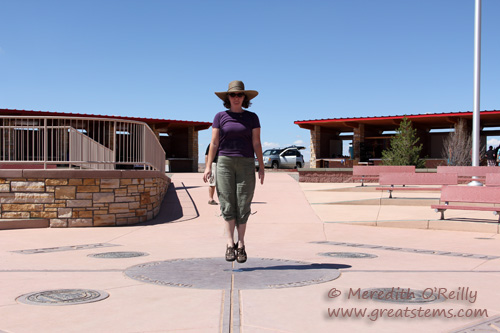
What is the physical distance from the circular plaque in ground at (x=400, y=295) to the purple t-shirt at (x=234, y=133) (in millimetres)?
2011

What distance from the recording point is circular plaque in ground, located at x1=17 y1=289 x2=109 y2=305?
14.5ft

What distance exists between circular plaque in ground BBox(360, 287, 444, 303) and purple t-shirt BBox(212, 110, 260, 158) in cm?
201

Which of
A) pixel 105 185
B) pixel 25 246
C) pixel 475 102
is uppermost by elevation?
pixel 475 102

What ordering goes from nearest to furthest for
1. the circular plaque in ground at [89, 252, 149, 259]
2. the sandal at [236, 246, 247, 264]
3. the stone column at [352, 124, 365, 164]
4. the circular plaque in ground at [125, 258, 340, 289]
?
the circular plaque in ground at [125, 258, 340, 289], the sandal at [236, 246, 247, 264], the circular plaque in ground at [89, 252, 149, 259], the stone column at [352, 124, 365, 164]

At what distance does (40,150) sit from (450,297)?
10112 mm

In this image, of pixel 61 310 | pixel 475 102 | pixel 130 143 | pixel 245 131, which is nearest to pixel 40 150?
pixel 130 143

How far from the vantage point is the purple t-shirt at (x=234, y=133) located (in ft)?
19.5

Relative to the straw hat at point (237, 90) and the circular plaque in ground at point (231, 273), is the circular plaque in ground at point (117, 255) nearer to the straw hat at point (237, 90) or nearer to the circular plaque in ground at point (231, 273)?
the circular plaque in ground at point (231, 273)

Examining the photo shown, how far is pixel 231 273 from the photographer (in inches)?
222

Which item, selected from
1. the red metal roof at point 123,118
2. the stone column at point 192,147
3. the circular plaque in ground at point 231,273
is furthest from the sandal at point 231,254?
the stone column at point 192,147

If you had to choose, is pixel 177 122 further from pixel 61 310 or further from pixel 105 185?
pixel 61 310

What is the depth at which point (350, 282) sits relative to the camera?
521 centimetres

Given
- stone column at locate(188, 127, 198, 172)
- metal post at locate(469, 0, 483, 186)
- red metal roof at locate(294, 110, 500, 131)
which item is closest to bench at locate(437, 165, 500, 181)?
metal post at locate(469, 0, 483, 186)

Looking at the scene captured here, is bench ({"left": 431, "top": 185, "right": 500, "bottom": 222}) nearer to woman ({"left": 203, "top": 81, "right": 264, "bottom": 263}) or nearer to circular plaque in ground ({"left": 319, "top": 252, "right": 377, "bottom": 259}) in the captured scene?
circular plaque in ground ({"left": 319, "top": 252, "right": 377, "bottom": 259})
